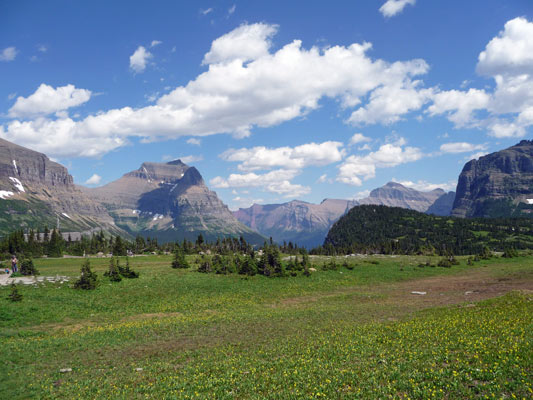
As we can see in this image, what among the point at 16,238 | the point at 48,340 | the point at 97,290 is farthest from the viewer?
the point at 16,238

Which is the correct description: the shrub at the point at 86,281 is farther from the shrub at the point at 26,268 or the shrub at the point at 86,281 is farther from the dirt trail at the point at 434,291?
the dirt trail at the point at 434,291

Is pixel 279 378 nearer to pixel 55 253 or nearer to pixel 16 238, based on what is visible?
pixel 55 253

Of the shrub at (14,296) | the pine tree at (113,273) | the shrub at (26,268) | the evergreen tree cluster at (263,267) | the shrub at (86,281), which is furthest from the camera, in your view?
the evergreen tree cluster at (263,267)

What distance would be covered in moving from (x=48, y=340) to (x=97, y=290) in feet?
73.7

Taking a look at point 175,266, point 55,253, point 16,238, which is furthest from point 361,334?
point 16,238

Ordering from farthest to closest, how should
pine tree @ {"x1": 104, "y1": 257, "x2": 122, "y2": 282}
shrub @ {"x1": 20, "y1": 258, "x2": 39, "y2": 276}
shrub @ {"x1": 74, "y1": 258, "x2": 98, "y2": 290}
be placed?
pine tree @ {"x1": 104, "y1": 257, "x2": 122, "y2": 282}, shrub @ {"x1": 20, "y1": 258, "x2": 39, "y2": 276}, shrub @ {"x1": 74, "y1": 258, "x2": 98, "y2": 290}

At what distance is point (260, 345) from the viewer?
87.9 feet

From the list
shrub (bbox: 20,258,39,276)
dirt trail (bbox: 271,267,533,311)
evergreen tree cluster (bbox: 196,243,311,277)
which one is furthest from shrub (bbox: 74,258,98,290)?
dirt trail (bbox: 271,267,533,311)

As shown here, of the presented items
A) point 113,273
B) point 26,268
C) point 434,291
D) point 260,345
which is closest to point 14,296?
point 113,273

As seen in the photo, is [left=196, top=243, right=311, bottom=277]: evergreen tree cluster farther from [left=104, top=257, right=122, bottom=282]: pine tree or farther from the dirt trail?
[left=104, top=257, right=122, bottom=282]: pine tree

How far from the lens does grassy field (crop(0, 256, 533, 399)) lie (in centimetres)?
1676

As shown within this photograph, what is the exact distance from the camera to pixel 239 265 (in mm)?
73750

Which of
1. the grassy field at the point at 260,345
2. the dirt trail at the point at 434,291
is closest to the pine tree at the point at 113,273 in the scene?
the grassy field at the point at 260,345

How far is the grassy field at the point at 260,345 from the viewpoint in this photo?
16.8m
